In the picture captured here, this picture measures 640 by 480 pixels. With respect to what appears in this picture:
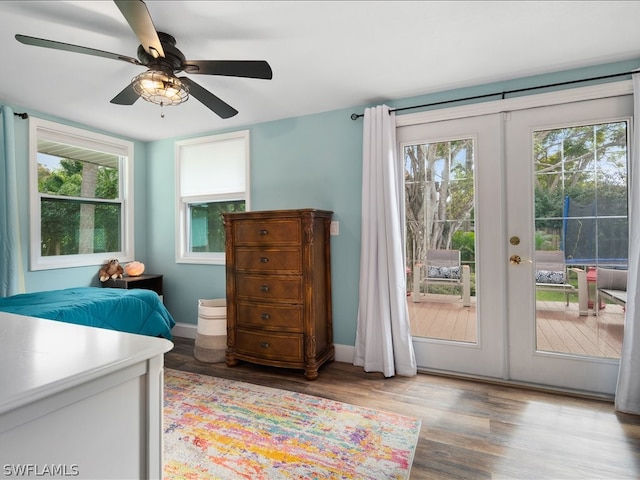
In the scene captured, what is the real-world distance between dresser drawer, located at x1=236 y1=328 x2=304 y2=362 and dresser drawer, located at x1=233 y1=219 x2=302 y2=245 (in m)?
0.78

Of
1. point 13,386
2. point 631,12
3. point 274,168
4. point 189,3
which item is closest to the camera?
point 13,386

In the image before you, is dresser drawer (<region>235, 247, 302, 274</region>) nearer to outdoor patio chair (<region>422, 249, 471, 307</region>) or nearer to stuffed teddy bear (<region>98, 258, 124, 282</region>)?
outdoor patio chair (<region>422, 249, 471, 307</region>)

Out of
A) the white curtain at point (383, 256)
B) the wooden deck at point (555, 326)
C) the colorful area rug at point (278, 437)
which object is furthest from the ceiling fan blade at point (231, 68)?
the wooden deck at point (555, 326)

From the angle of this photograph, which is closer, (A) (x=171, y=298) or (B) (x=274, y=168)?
(B) (x=274, y=168)

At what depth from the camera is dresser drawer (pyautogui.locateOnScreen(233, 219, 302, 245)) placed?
2691mm

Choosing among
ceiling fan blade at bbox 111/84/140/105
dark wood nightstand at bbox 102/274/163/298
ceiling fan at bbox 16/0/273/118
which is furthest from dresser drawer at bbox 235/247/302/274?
dark wood nightstand at bbox 102/274/163/298

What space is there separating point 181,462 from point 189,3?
234 centimetres

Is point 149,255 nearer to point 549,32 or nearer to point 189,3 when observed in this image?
point 189,3

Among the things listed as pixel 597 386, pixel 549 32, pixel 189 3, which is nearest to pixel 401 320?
pixel 597 386

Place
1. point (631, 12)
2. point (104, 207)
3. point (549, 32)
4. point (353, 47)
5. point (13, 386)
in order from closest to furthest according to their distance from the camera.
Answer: point (13, 386) < point (631, 12) < point (549, 32) < point (353, 47) < point (104, 207)

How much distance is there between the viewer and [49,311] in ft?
7.24

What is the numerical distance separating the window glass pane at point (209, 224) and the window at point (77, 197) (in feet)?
2.46

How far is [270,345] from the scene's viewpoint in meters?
2.79

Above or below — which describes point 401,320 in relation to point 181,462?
above
